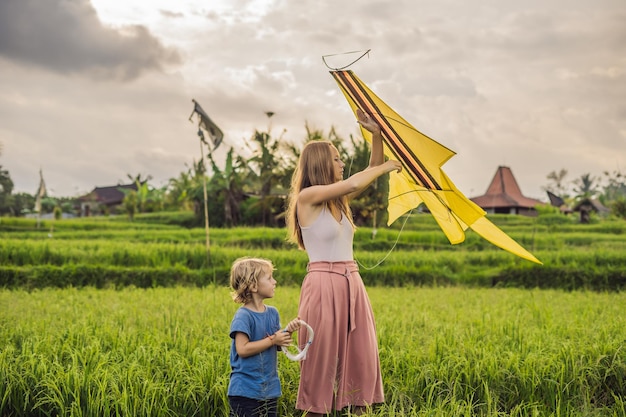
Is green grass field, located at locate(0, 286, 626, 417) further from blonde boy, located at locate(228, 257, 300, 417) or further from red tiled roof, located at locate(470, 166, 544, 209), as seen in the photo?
red tiled roof, located at locate(470, 166, 544, 209)

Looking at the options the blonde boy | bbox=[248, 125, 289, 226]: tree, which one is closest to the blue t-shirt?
the blonde boy

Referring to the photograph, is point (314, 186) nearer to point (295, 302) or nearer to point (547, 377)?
point (547, 377)

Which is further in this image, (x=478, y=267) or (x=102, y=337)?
(x=478, y=267)

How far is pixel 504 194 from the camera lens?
29.6 m

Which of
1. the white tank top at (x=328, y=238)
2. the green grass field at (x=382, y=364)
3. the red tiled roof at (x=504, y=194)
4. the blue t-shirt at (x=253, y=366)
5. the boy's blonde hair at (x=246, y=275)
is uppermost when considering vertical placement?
the red tiled roof at (x=504, y=194)

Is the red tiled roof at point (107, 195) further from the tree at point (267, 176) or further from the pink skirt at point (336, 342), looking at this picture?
the pink skirt at point (336, 342)

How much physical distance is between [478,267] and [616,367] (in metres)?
6.78

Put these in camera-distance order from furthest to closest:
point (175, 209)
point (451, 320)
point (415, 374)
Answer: point (175, 209), point (451, 320), point (415, 374)

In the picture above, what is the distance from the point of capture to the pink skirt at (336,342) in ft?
8.85

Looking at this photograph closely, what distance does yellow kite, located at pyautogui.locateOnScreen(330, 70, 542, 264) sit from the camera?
9.23 feet

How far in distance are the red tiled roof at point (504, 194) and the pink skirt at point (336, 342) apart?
27054 millimetres

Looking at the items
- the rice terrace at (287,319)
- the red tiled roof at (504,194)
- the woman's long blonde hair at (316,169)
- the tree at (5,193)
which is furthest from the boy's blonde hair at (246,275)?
the tree at (5,193)

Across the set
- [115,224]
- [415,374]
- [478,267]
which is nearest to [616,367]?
[415,374]

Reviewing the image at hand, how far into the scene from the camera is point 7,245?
10062 millimetres
